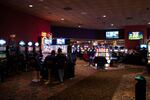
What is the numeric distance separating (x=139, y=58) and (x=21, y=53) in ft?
28.3

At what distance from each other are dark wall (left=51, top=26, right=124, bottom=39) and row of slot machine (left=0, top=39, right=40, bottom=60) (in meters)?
8.47

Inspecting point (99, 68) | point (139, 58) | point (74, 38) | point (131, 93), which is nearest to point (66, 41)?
point (99, 68)

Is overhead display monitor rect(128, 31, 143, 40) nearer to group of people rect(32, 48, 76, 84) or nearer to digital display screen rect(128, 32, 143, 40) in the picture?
digital display screen rect(128, 32, 143, 40)

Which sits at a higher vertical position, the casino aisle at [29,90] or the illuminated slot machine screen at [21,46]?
the illuminated slot machine screen at [21,46]

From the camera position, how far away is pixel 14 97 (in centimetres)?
630

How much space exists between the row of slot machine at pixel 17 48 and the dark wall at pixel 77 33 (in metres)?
8.47

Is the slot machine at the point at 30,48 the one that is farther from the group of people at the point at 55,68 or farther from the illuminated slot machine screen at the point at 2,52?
the group of people at the point at 55,68

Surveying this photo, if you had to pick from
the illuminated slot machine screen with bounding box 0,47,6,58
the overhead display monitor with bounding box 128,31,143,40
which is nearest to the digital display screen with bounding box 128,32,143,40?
the overhead display monitor with bounding box 128,31,143,40

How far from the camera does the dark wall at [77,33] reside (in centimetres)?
2333

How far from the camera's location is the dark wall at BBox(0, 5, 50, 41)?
1225cm

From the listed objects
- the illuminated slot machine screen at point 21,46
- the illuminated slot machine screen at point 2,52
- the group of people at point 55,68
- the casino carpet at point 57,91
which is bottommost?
the casino carpet at point 57,91

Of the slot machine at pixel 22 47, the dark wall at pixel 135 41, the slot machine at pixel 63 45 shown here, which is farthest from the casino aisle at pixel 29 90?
the dark wall at pixel 135 41

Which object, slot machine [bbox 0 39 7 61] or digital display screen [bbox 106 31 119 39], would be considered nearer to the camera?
slot machine [bbox 0 39 7 61]

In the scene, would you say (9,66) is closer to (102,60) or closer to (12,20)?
(12,20)
